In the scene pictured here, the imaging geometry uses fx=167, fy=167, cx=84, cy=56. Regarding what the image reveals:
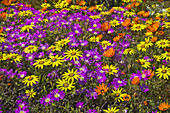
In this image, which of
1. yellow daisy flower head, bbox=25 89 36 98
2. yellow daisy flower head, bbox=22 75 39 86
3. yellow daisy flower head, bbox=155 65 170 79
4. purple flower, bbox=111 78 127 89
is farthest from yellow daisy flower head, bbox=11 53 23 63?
yellow daisy flower head, bbox=155 65 170 79

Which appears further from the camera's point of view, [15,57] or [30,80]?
[15,57]

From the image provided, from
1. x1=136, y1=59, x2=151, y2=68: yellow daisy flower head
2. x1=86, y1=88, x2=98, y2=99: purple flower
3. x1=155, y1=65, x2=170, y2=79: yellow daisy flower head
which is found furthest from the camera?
x1=136, y1=59, x2=151, y2=68: yellow daisy flower head

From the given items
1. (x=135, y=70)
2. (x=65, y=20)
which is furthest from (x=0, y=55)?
(x=135, y=70)

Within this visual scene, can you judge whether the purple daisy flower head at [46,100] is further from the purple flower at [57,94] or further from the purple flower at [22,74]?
the purple flower at [22,74]

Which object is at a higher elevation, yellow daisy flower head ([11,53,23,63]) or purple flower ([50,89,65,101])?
yellow daisy flower head ([11,53,23,63])

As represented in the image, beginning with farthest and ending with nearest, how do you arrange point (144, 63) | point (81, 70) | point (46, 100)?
point (144, 63), point (81, 70), point (46, 100)

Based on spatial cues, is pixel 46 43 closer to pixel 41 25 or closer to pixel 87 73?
pixel 41 25

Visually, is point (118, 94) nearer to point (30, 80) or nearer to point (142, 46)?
point (142, 46)

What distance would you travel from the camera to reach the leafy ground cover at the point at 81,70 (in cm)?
206

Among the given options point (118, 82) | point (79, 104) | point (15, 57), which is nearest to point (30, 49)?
point (15, 57)

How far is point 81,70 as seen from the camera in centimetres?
239

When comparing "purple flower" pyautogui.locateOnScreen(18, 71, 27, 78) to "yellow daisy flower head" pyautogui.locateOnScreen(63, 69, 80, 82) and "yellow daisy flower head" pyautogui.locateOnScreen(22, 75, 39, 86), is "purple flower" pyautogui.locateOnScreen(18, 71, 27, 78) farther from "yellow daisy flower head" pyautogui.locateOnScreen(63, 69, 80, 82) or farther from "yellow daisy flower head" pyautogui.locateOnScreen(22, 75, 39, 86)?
→ "yellow daisy flower head" pyautogui.locateOnScreen(63, 69, 80, 82)

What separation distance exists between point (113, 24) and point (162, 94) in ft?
5.95

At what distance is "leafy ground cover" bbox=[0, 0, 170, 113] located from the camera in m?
2.06
